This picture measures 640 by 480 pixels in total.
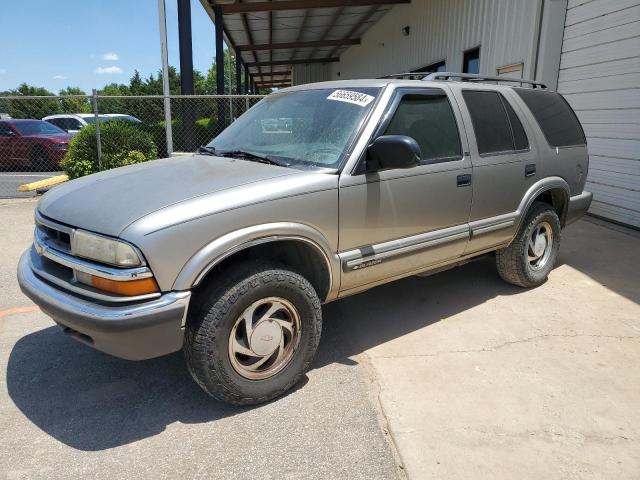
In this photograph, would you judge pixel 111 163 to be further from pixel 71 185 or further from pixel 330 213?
pixel 330 213

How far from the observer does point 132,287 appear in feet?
7.82

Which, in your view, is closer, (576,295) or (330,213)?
(330,213)

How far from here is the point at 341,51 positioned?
26.0 metres

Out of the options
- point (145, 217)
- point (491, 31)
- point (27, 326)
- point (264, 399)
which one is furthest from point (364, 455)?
point (491, 31)

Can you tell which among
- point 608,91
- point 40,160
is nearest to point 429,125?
point 608,91

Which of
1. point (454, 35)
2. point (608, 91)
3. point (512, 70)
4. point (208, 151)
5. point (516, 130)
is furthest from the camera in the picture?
point (454, 35)

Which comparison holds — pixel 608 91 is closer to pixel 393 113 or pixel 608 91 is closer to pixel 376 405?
pixel 393 113

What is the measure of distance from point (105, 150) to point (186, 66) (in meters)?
3.15

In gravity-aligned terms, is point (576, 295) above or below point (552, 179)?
below

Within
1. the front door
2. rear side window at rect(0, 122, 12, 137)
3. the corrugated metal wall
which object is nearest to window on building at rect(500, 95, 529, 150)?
the front door

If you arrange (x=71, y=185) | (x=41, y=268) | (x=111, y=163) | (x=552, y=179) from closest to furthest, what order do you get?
(x=41, y=268) < (x=71, y=185) < (x=552, y=179) < (x=111, y=163)

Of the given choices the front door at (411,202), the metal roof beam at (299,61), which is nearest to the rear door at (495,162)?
the front door at (411,202)

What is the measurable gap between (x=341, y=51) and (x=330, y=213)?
25.0m

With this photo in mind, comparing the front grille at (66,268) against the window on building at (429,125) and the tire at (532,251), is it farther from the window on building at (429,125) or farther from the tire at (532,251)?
the tire at (532,251)
